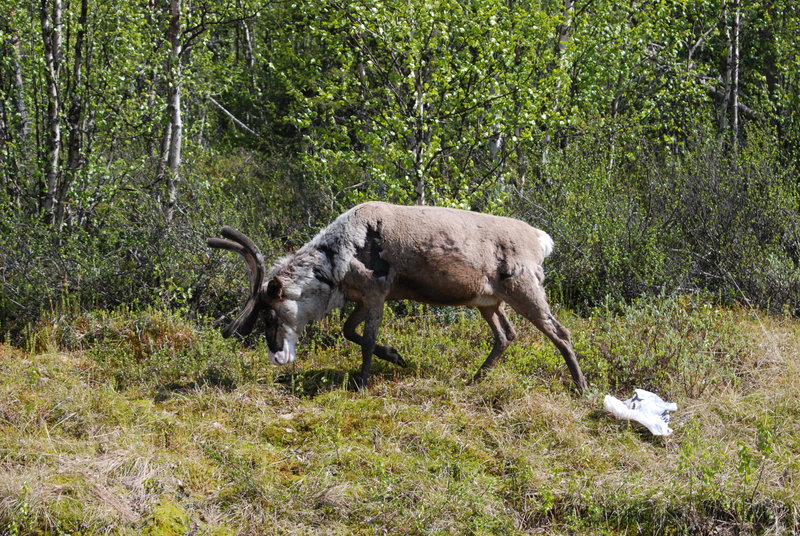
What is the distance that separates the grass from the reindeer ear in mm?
910

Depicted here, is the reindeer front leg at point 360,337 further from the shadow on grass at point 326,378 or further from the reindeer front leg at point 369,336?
the reindeer front leg at point 369,336

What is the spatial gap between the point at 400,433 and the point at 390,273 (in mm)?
1787

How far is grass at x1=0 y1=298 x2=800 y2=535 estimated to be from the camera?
18.2 feet

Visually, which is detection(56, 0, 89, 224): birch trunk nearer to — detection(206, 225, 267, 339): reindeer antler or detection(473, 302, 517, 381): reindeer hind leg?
detection(206, 225, 267, 339): reindeer antler

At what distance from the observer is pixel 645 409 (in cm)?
714

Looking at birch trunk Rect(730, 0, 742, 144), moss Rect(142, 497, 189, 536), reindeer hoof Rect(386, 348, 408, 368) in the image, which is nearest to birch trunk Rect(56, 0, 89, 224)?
reindeer hoof Rect(386, 348, 408, 368)

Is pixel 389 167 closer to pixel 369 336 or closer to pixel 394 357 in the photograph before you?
pixel 394 357

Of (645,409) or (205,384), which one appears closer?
(645,409)

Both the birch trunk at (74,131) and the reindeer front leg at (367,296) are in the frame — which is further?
the birch trunk at (74,131)

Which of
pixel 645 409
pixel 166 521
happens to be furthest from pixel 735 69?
pixel 166 521

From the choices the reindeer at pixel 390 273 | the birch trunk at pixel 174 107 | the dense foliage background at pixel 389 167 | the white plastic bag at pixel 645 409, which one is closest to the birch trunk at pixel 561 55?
the dense foliage background at pixel 389 167

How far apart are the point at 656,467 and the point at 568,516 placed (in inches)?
41.9

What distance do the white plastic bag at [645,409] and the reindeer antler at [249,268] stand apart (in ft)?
12.4

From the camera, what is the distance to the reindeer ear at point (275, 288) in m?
8.00
